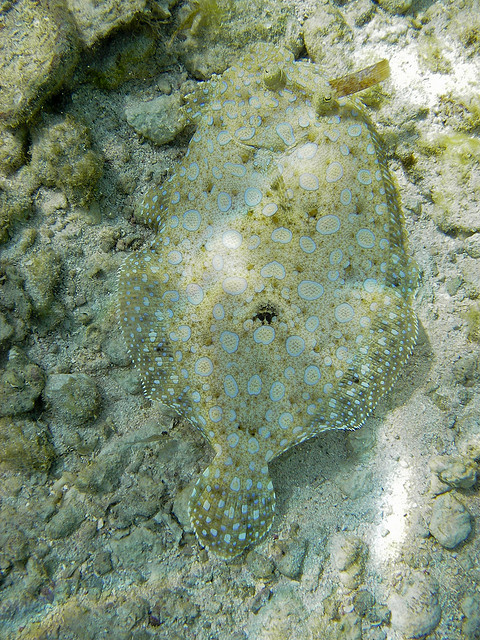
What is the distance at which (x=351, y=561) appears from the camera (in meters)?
3.48

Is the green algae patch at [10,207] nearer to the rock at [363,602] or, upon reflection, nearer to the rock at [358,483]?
the rock at [358,483]

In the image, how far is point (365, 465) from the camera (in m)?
3.65

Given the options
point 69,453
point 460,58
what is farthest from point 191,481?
point 460,58

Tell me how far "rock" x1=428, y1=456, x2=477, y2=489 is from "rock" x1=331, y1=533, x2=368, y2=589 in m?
1.00

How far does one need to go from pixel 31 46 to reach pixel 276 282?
296 cm

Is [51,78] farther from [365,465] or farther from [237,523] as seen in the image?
[365,465]

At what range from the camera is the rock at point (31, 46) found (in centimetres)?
318

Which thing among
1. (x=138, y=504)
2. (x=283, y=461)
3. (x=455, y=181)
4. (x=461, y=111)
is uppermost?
(x=461, y=111)

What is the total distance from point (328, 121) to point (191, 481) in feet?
11.6

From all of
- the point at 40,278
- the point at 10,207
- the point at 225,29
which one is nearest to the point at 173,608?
the point at 40,278

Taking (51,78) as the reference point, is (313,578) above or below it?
below

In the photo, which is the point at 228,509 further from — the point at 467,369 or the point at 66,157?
the point at 66,157

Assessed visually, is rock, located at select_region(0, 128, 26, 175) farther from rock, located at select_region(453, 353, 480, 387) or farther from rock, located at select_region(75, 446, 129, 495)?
rock, located at select_region(453, 353, 480, 387)

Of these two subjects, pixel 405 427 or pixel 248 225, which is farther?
pixel 405 427
